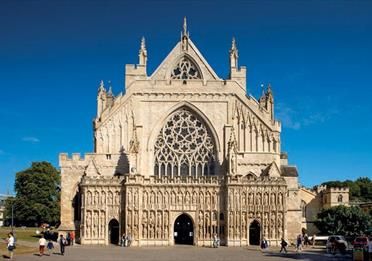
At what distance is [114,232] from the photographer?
217ft

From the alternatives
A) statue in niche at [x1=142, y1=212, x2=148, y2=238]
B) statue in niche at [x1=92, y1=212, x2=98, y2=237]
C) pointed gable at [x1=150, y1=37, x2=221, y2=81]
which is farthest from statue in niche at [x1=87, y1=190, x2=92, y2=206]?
pointed gable at [x1=150, y1=37, x2=221, y2=81]

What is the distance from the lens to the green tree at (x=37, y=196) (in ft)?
294

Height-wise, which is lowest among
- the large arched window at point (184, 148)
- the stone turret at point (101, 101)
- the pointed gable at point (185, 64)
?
the large arched window at point (184, 148)

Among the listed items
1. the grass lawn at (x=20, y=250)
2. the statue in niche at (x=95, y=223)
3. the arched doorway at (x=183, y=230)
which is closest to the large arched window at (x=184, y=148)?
the arched doorway at (x=183, y=230)

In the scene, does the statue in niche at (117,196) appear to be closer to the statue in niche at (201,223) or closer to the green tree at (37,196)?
the statue in niche at (201,223)

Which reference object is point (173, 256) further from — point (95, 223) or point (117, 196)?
point (95, 223)

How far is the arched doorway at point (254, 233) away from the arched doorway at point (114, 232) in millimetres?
15293

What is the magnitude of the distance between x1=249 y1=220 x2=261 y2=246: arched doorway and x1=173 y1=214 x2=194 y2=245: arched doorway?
6.91 m

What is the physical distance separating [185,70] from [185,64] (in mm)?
796

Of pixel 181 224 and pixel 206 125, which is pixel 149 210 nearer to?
pixel 181 224

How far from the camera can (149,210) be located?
64125 mm

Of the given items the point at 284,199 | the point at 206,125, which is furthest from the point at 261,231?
the point at 206,125

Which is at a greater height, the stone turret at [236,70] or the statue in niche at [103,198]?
the stone turret at [236,70]

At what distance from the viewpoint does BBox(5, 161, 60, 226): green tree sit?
89500mm
